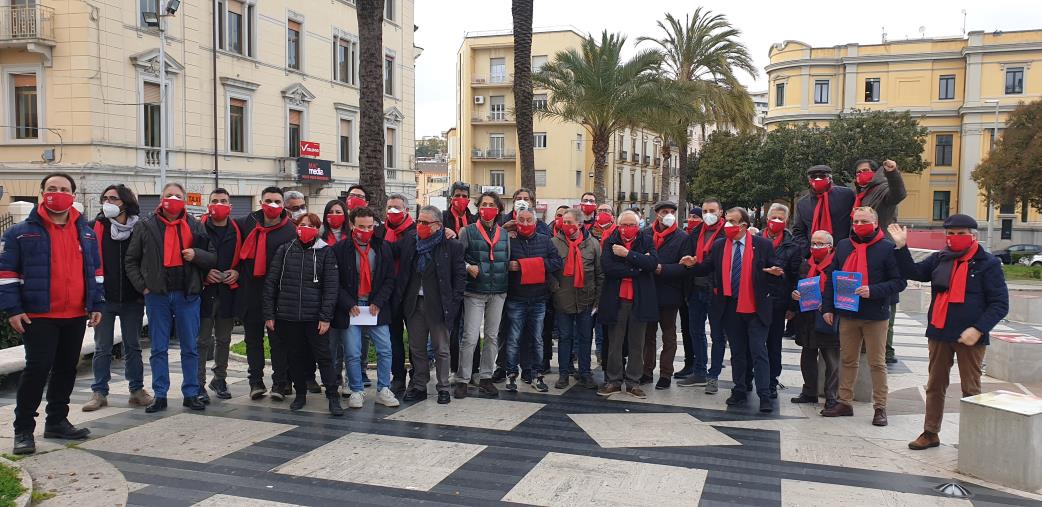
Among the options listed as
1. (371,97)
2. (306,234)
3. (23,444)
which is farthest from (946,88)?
(23,444)

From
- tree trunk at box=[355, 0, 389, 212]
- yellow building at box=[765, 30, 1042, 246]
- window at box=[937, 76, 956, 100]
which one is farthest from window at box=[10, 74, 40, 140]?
window at box=[937, 76, 956, 100]

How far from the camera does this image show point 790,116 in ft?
193

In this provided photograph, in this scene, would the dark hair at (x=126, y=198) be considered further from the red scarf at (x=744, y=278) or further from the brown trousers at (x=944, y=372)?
the brown trousers at (x=944, y=372)

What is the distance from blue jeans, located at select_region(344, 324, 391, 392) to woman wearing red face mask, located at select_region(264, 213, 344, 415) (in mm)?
229

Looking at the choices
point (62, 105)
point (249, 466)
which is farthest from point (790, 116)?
point (249, 466)

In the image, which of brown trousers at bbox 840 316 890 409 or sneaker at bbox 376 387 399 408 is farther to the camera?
sneaker at bbox 376 387 399 408

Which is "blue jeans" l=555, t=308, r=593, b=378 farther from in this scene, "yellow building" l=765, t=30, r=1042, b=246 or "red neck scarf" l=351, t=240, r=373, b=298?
"yellow building" l=765, t=30, r=1042, b=246

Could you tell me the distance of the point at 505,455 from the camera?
19.7 ft

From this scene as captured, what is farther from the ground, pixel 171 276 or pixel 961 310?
pixel 171 276

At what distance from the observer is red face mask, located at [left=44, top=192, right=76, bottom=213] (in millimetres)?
5914

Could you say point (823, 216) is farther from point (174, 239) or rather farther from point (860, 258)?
point (174, 239)

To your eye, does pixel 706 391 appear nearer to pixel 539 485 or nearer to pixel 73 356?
pixel 539 485

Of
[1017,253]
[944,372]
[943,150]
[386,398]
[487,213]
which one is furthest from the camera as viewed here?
[943,150]

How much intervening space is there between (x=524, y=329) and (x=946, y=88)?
5779 cm
